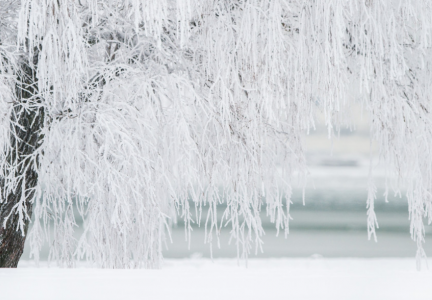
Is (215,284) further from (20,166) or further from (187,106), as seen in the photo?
(20,166)

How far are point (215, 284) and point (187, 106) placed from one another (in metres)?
1.87

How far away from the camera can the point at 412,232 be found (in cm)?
353

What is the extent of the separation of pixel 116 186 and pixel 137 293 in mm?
1577

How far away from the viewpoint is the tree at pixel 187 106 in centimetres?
283

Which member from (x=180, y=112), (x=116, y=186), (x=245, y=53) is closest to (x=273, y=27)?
(x=245, y=53)

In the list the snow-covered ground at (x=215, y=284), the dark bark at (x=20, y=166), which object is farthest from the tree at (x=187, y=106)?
the snow-covered ground at (x=215, y=284)

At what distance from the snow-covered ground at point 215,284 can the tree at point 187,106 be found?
51.8 inches

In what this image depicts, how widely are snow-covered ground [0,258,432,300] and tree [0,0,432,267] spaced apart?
1.32 metres

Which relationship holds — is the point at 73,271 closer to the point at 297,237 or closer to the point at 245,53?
the point at 245,53

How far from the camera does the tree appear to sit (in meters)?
2.83

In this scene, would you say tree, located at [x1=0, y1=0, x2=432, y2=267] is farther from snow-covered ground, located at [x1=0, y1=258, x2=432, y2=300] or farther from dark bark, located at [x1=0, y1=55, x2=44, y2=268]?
snow-covered ground, located at [x1=0, y1=258, x2=432, y2=300]

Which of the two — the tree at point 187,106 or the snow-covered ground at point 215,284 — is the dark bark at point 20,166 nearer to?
the tree at point 187,106

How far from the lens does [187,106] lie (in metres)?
3.09

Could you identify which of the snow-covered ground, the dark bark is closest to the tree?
the dark bark
